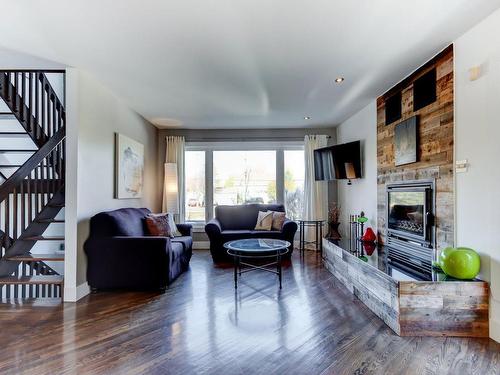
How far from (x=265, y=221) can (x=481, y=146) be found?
3.47 metres

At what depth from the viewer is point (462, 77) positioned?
2.51m

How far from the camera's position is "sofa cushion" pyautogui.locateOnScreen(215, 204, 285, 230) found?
216 inches

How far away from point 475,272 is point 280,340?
162 cm

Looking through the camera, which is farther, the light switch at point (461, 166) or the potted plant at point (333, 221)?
the potted plant at point (333, 221)

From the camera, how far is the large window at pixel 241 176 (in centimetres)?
604

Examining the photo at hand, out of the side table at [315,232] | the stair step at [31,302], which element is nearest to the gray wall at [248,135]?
the side table at [315,232]

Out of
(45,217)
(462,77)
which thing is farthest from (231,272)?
(462,77)

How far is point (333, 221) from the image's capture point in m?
5.27

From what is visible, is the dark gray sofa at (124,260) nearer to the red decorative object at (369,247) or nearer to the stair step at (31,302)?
the stair step at (31,302)

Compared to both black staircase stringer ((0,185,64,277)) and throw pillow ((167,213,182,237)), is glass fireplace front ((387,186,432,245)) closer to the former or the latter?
throw pillow ((167,213,182,237))

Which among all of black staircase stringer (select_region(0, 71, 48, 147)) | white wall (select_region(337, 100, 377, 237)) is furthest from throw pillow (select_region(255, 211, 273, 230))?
black staircase stringer (select_region(0, 71, 48, 147))

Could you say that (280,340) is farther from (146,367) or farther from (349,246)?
(349,246)

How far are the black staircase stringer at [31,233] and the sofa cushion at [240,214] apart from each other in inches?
104

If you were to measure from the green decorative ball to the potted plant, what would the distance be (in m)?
2.47
